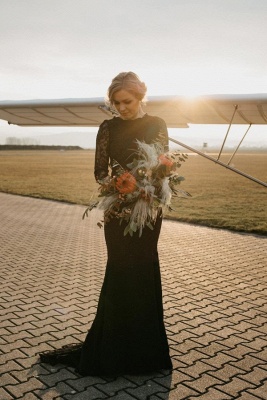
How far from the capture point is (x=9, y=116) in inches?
333

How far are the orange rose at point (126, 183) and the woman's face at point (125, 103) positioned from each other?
0.61 m

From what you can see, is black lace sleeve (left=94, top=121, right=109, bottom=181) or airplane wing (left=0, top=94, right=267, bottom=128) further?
airplane wing (left=0, top=94, right=267, bottom=128)

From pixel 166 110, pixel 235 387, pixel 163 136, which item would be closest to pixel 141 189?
pixel 163 136

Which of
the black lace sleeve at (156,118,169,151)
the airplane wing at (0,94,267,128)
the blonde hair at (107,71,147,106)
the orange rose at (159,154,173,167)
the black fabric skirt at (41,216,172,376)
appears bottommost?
the black fabric skirt at (41,216,172,376)

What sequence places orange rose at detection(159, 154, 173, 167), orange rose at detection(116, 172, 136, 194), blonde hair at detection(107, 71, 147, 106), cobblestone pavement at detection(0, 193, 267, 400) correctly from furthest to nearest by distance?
cobblestone pavement at detection(0, 193, 267, 400), blonde hair at detection(107, 71, 147, 106), orange rose at detection(159, 154, 173, 167), orange rose at detection(116, 172, 136, 194)

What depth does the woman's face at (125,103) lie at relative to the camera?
3551 millimetres

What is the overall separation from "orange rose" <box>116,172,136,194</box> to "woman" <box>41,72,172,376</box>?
1.04 ft

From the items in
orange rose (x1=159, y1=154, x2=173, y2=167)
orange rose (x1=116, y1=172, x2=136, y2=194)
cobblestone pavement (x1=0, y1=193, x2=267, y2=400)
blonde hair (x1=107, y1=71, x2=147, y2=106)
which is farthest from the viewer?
cobblestone pavement (x1=0, y1=193, x2=267, y2=400)

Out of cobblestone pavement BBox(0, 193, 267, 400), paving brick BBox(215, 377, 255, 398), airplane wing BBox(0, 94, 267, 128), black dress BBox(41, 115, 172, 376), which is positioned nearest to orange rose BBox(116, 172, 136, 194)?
black dress BBox(41, 115, 172, 376)

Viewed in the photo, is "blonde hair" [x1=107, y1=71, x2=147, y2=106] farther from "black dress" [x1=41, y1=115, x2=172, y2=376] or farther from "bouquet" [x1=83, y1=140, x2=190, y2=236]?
"bouquet" [x1=83, y1=140, x2=190, y2=236]

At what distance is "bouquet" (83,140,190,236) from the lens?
11.0 feet

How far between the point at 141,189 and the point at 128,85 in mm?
837

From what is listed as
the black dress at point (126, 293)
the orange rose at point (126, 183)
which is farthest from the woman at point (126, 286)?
the orange rose at point (126, 183)

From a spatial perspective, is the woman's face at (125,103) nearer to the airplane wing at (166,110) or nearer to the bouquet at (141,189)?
the bouquet at (141,189)
